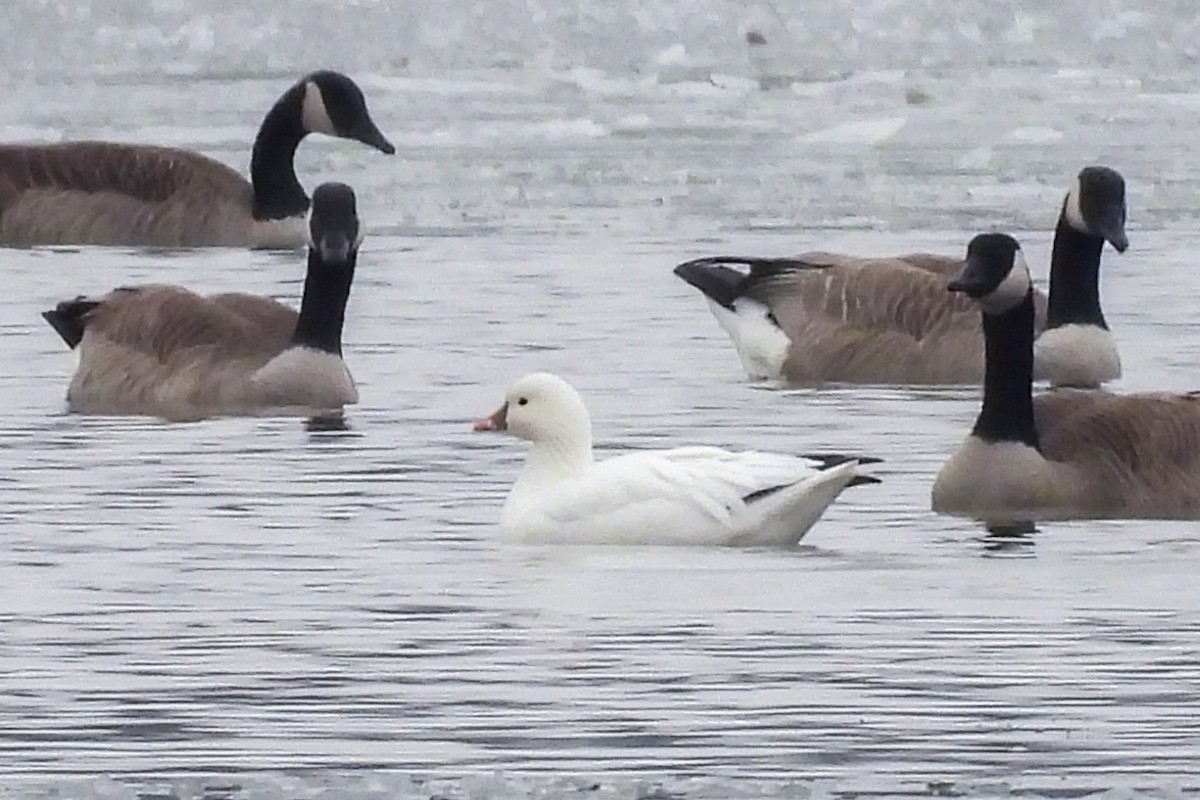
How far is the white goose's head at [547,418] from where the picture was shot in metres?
10.3

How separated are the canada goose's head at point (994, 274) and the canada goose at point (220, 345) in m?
3.10

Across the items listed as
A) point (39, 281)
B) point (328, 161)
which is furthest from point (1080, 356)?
point (328, 161)

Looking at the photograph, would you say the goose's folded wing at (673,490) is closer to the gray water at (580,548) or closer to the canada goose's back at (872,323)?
the gray water at (580,548)

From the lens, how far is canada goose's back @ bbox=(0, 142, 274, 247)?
21.0m

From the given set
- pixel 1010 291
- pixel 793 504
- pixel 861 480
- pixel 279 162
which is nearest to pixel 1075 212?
pixel 1010 291

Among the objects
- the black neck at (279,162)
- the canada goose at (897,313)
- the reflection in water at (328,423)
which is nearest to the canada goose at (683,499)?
the reflection in water at (328,423)

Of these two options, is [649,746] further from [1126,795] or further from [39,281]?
[39,281]

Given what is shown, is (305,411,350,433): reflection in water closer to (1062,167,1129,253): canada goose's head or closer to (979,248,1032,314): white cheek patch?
(979,248,1032,314): white cheek patch

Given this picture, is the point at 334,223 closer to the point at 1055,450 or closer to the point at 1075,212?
the point at 1075,212

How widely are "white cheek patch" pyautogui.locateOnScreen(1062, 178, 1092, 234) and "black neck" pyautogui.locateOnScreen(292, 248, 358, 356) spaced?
312 cm

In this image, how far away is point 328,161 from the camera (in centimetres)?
2462

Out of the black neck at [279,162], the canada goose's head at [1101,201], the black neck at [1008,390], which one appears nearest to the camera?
the black neck at [1008,390]

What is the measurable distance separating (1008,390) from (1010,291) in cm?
49

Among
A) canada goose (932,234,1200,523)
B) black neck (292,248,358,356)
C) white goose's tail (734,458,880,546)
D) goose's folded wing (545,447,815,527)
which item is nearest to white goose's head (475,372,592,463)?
goose's folded wing (545,447,815,527)
